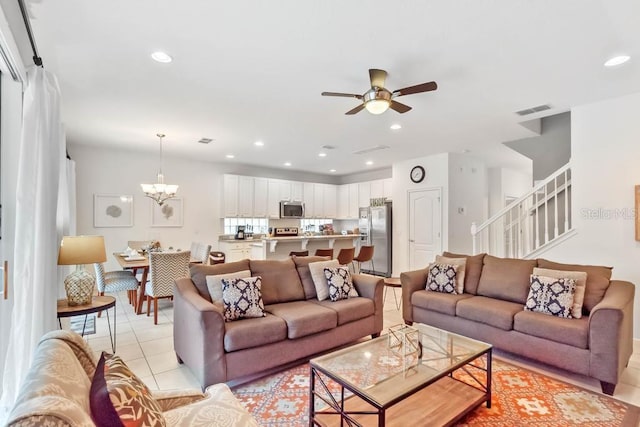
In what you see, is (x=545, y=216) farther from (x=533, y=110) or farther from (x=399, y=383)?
(x=399, y=383)

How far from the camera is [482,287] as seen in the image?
11.8ft

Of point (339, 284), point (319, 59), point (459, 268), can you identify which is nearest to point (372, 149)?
point (459, 268)

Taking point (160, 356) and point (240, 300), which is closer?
point (240, 300)

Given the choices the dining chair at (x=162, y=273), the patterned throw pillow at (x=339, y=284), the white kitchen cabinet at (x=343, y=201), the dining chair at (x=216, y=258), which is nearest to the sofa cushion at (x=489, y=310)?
the patterned throw pillow at (x=339, y=284)

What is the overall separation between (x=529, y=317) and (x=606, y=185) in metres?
2.01

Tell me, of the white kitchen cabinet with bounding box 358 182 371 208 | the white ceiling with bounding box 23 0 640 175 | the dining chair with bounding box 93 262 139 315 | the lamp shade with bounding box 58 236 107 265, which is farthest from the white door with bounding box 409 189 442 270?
the lamp shade with bounding box 58 236 107 265

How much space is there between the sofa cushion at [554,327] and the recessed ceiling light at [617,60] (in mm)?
2211

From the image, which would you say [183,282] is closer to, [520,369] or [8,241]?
[8,241]

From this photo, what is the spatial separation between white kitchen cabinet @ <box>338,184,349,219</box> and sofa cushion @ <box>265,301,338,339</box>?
593 cm

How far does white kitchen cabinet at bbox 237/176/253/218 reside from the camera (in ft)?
24.1

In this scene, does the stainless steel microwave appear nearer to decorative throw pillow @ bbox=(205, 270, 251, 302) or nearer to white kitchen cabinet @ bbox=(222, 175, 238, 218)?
white kitchen cabinet @ bbox=(222, 175, 238, 218)

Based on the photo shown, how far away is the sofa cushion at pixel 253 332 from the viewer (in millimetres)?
2447

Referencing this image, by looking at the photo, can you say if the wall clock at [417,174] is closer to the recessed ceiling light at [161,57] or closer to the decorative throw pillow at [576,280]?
the decorative throw pillow at [576,280]

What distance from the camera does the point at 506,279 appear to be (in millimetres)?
3428
